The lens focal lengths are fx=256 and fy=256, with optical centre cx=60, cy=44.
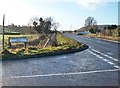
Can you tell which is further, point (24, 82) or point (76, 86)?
point (24, 82)

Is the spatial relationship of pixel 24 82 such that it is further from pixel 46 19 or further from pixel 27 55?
pixel 46 19

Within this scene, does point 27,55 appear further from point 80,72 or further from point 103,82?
point 103,82

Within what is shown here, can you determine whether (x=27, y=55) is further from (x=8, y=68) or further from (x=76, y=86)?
(x=76, y=86)

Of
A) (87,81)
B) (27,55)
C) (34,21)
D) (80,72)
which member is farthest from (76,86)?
(34,21)

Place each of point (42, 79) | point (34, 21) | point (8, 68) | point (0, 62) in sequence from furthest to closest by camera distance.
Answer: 1. point (34, 21)
2. point (0, 62)
3. point (8, 68)
4. point (42, 79)

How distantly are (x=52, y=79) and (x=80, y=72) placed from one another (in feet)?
6.45

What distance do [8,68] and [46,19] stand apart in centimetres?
8005

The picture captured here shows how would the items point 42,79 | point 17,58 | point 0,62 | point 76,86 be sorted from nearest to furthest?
point 76,86 < point 42,79 < point 0,62 < point 17,58

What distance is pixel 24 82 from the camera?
29.0ft

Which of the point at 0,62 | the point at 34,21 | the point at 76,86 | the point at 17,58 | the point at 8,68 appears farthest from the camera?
the point at 34,21

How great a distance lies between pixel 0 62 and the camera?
44.9ft

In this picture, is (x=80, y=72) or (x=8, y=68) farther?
(x=8, y=68)

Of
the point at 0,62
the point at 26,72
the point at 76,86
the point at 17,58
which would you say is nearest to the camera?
the point at 76,86

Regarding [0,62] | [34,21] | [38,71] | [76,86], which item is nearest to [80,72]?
[38,71]
